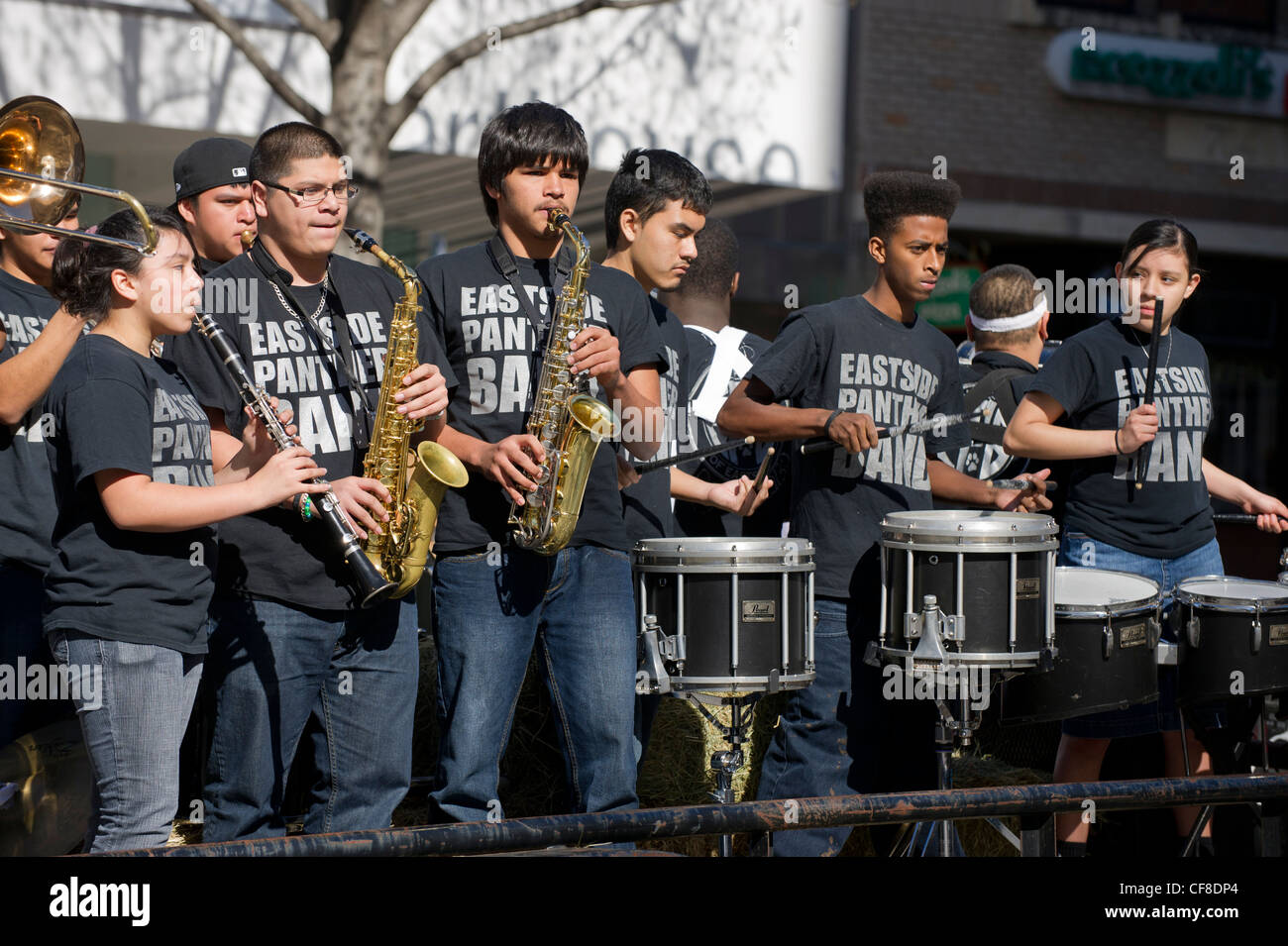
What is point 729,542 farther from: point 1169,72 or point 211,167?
point 1169,72

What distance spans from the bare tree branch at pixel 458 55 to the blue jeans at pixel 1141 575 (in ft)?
16.9

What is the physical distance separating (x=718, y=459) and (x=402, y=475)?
6.08ft

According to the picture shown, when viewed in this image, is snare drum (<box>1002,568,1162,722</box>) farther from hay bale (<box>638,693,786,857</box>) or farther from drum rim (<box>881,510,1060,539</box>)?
hay bale (<box>638,693,786,857</box>)

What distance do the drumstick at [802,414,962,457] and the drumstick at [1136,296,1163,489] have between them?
2.37 ft

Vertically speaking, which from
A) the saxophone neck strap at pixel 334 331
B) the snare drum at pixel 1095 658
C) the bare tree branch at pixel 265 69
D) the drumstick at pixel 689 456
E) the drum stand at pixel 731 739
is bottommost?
the drum stand at pixel 731 739

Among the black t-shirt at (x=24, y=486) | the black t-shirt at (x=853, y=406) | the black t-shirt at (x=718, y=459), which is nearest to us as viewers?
the black t-shirt at (x=24, y=486)

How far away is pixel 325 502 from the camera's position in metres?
3.66

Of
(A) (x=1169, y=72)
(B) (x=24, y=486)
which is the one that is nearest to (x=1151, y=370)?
(B) (x=24, y=486)

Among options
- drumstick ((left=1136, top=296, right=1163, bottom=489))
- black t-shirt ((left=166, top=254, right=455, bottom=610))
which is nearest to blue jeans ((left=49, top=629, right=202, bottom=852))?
black t-shirt ((left=166, top=254, right=455, bottom=610))

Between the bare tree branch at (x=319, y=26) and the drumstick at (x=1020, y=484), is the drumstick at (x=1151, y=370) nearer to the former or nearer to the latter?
the drumstick at (x=1020, y=484)

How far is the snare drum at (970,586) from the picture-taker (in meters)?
4.32

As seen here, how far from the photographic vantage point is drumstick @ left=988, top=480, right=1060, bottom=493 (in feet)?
16.3

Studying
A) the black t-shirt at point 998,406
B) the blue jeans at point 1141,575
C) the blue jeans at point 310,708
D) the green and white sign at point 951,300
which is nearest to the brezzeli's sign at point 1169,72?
the green and white sign at point 951,300
